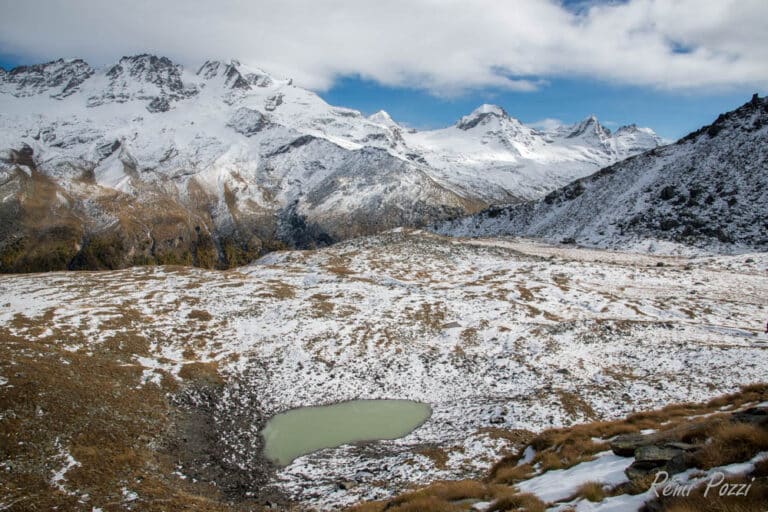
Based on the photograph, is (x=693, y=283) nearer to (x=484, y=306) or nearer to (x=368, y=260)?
(x=484, y=306)

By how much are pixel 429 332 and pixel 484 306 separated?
330 inches

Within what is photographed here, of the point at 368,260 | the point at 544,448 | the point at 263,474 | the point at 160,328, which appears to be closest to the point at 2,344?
the point at 160,328

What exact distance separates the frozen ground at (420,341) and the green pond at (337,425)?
1021mm

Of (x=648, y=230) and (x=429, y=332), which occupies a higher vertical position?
(x=648, y=230)

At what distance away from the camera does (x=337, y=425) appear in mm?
26328

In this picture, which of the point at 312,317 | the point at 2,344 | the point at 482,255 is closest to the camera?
the point at 2,344

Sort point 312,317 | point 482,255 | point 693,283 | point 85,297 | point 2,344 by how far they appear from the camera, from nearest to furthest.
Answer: point 2,344, point 312,317, point 85,297, point 693,283, point 482,255

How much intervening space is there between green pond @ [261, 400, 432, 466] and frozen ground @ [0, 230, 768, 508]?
102 cm

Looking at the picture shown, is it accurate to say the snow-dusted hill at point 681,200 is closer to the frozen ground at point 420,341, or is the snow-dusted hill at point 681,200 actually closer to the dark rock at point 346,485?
the frozen ground at point 420,341

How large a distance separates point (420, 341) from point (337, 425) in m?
12.5

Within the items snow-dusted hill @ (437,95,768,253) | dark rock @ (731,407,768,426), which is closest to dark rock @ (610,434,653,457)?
dark rock @ (731,407,768,426)

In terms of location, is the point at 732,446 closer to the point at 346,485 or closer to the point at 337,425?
the point at 346,485

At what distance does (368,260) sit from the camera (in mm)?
65562

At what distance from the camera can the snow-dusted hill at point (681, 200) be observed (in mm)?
85688
